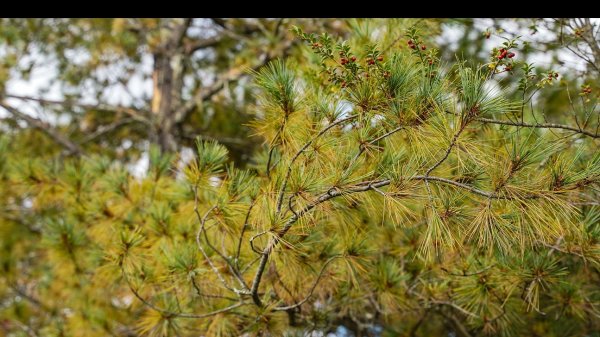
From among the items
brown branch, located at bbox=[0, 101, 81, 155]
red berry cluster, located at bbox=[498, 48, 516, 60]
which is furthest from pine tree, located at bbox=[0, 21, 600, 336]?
brown branch, located at bbox=[0, 101, 81, 155]

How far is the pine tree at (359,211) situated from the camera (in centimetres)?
168

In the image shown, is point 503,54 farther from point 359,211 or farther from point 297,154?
point 359,211

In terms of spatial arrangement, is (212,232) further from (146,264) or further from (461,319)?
(461,319)

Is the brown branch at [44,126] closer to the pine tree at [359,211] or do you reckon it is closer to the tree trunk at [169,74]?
the tree trunk at [169,74]

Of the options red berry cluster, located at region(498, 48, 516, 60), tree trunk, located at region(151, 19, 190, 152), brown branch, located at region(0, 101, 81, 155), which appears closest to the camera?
red berry cluster, located at region(498, 48, 516, 60)

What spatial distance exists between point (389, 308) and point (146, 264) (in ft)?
3.31

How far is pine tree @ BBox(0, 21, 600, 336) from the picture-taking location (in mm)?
1678

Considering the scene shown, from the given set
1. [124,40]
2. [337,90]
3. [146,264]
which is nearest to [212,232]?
[146,264]

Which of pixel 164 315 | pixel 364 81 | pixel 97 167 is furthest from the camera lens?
pixel 97 167

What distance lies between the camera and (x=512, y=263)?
6.48 ft

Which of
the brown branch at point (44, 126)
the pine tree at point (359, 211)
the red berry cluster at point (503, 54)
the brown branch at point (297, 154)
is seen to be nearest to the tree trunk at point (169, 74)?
the brown branch at point (44, 126)

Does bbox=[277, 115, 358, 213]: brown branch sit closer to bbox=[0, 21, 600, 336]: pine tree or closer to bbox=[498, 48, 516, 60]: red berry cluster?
bbox=[0, 21, 600, 336]: pine tree

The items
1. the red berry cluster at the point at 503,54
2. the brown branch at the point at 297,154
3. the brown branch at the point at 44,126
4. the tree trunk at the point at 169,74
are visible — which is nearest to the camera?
the red berry cluster at the point at 503,54
